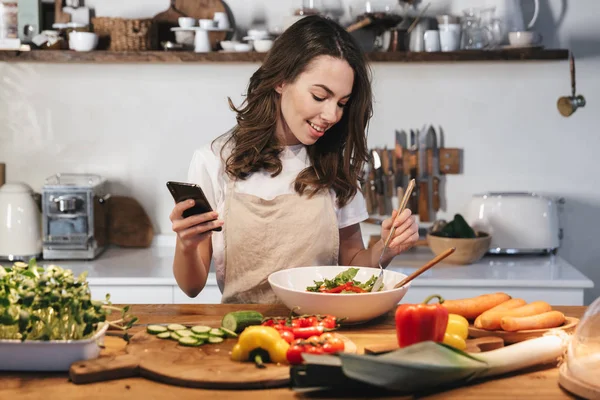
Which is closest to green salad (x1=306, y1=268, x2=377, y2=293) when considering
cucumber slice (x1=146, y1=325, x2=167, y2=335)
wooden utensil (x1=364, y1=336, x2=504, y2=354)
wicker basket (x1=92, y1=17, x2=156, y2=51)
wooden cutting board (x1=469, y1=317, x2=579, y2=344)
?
wooden utensil (x1=364, y1=336, x2=504, y2=354)

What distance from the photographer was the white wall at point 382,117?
12.7 feet

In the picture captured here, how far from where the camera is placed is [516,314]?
188 centimetres

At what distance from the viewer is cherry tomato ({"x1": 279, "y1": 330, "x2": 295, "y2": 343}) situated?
1.72 meters

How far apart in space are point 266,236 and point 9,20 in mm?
2049

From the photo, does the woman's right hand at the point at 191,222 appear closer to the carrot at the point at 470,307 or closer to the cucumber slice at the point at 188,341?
the cucumber slice at the point at 188,341

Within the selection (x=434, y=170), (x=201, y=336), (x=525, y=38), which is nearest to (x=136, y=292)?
(x=434, y=170)

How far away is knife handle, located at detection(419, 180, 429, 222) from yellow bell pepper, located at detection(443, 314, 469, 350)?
2.02 m

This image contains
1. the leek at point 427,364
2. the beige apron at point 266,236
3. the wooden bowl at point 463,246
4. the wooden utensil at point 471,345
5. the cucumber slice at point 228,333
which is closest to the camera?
the leek at point 427,364

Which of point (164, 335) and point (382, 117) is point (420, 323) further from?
point (382, 117)

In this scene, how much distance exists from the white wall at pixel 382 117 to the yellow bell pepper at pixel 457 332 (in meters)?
2.14

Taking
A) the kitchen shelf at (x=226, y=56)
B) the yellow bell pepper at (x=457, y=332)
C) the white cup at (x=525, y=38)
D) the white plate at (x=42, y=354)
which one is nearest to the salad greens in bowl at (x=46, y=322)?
the white plate at (x=42, y=354)

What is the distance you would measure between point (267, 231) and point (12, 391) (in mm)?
1076

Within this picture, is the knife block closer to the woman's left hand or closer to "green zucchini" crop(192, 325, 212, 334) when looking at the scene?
the woman's left hand

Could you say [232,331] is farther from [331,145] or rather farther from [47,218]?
[47,218]
